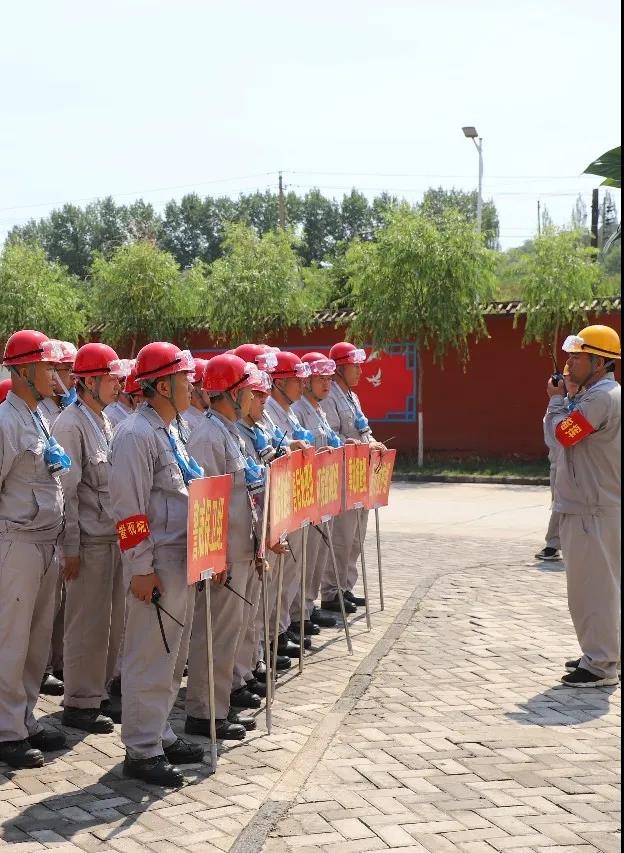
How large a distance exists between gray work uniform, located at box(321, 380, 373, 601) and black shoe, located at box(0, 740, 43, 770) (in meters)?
4.77

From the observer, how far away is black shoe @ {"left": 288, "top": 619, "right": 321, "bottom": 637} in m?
9.51

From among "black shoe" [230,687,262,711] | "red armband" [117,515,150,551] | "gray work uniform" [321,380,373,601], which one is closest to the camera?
"red armband" [117,515,150,551]

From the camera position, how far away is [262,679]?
8.18m

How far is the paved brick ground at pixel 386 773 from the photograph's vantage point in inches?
207

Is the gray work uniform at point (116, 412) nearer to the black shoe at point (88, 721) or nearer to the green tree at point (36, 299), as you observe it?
the black shoe at point (88, 721)

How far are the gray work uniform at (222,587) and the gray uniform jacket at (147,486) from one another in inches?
26.5

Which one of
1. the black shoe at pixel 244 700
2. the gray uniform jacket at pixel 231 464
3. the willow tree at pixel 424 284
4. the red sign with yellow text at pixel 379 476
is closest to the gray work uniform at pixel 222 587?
the gray uniform jacket at pixel 231 464

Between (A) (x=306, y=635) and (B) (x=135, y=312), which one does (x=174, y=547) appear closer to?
(A) (x=306, y=635)

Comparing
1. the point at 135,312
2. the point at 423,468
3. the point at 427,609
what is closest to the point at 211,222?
the point at 135,312

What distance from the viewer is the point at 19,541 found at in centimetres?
633

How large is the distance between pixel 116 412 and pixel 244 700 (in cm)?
204

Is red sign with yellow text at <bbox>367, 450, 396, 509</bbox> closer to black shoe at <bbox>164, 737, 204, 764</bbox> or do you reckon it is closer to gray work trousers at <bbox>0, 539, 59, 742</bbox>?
black shoe at <bbox>164, 737, 204, 764</bbox>

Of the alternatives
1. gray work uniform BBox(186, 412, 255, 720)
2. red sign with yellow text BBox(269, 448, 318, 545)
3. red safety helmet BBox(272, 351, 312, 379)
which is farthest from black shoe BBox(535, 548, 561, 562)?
gray work uniform BBox(186, 412, 255, 720)

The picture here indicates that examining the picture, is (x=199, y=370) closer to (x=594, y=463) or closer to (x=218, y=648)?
(x=218, y=648)
